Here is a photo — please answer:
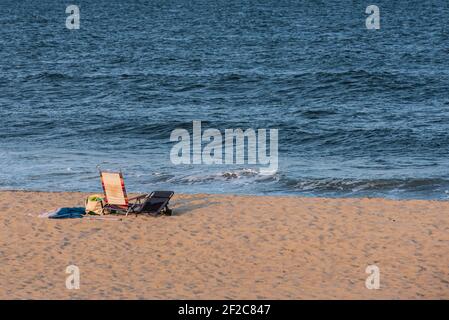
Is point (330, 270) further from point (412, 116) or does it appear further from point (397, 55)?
point (397, 55)

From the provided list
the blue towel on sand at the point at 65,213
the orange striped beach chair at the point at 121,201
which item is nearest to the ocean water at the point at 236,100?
the orange striped beach chair at the point at 121,201

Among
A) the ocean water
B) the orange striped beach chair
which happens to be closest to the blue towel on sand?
the orange striped beach chair

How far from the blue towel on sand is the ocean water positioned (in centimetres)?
410

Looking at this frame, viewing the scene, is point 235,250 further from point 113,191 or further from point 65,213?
point 65,213

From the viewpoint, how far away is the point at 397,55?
5081 centimetres

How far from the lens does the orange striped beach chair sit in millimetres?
17906

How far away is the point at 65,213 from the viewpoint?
17.8m

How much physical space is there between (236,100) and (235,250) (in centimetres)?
2325

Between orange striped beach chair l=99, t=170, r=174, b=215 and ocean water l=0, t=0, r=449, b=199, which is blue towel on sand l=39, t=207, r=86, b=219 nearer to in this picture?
orange striped beach chair l=99, t=170, r=174, b=215

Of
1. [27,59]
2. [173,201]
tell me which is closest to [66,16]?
[27,59]

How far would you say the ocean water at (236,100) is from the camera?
23641 mm

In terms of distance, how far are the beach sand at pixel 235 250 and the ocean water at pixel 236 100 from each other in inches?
128

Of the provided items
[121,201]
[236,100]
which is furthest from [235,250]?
[236,100]

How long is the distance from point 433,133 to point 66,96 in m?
17.7
